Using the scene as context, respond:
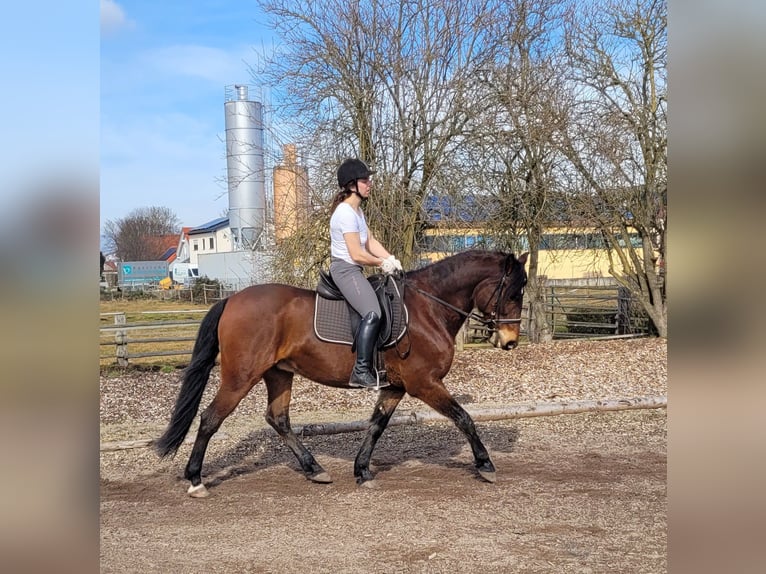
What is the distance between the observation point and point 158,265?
42.6 meters

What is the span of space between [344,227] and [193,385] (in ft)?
6.08

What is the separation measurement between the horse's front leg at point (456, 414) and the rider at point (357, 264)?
36cm

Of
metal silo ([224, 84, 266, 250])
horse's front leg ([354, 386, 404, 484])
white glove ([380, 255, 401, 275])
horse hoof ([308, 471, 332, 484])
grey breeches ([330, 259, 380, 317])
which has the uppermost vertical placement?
metal silo ([224, 84, 266, 250])

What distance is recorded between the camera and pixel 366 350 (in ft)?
16.4

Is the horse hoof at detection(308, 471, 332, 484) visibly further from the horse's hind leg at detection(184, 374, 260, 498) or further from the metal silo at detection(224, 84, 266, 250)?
the metal silo at detection(224, 84, 266, 250)

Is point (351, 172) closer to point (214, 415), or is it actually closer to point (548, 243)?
point (214, 415)

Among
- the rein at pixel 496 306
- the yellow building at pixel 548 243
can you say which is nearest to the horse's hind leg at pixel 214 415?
the rein at pixel 496 306

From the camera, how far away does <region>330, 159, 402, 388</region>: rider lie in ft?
16.5

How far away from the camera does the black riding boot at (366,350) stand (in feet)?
16.4

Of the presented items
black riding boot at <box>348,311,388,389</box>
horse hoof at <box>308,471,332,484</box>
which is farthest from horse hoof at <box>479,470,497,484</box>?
horse hoof at <box>308,471,332,484</box>

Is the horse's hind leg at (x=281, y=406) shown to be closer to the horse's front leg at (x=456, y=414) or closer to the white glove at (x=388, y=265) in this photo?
the horse's front leg at (x=456, y=414)

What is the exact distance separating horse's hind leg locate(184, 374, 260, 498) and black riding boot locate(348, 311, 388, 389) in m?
0.90

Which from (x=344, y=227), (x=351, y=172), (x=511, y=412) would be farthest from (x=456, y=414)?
Result: (x=511, y=412)

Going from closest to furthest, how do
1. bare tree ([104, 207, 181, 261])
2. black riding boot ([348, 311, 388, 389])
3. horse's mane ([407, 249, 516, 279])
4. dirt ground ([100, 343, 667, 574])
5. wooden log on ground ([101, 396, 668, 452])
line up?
dirt ground ([100, 343, 667, 574]) < black riding boot ([348, 311, 388, 389]) < horse's mane ([407, 249, 516, 279]) < wooden log on ground ([101, 396, 668, 452]) < bare tree ([104, 207, 181, 261])
